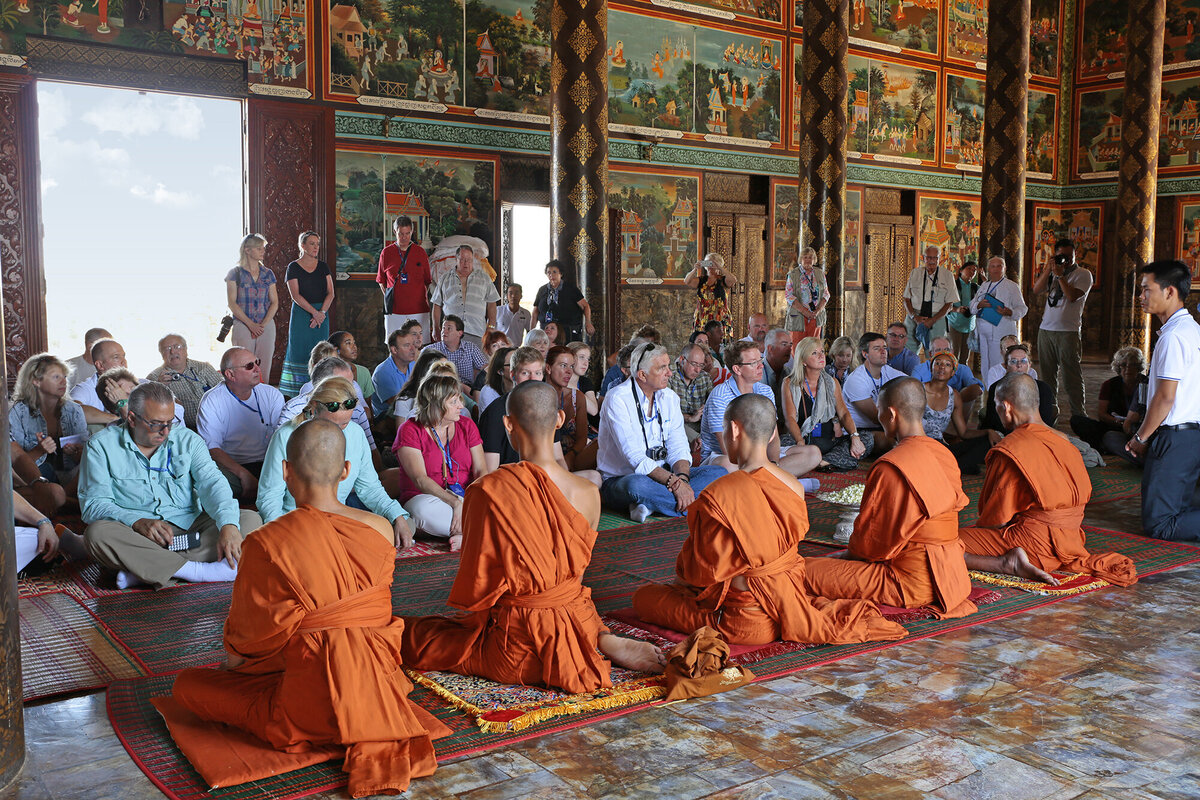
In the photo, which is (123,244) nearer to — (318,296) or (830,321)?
(318,296)

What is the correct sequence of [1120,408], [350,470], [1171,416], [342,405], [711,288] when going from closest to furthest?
[350,470], [342,405], [1171,416], [1120,408], [711,288]

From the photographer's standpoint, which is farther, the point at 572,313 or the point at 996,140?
the point at 996,140

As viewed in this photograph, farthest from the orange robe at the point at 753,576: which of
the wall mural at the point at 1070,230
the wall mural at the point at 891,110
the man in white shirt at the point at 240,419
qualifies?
the wall mural at the point at 1070,230

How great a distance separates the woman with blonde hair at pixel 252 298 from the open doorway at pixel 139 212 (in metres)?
5.75

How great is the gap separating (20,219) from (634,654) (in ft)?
35.0

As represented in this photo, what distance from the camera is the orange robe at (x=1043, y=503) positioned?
5.72 meters

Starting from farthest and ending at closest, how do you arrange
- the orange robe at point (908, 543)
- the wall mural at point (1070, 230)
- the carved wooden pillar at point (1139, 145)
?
the wall mural at point (1070, 230)
the carved wooden pillar at point (1139, 145)
the orange robe at point (908, 543)

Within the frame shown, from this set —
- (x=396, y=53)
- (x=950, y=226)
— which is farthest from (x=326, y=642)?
(x=950, y=226)

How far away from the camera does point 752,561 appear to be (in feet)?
14.8

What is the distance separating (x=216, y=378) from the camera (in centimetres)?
852

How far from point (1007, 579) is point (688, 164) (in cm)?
1311

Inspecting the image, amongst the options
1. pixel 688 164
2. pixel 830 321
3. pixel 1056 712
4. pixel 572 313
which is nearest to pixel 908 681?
pixel 1056 712

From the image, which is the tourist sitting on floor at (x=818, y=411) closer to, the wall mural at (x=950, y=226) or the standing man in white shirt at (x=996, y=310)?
the standing man in white shirt at (x=996, y=310)

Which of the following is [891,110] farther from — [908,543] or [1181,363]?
[908,543]
